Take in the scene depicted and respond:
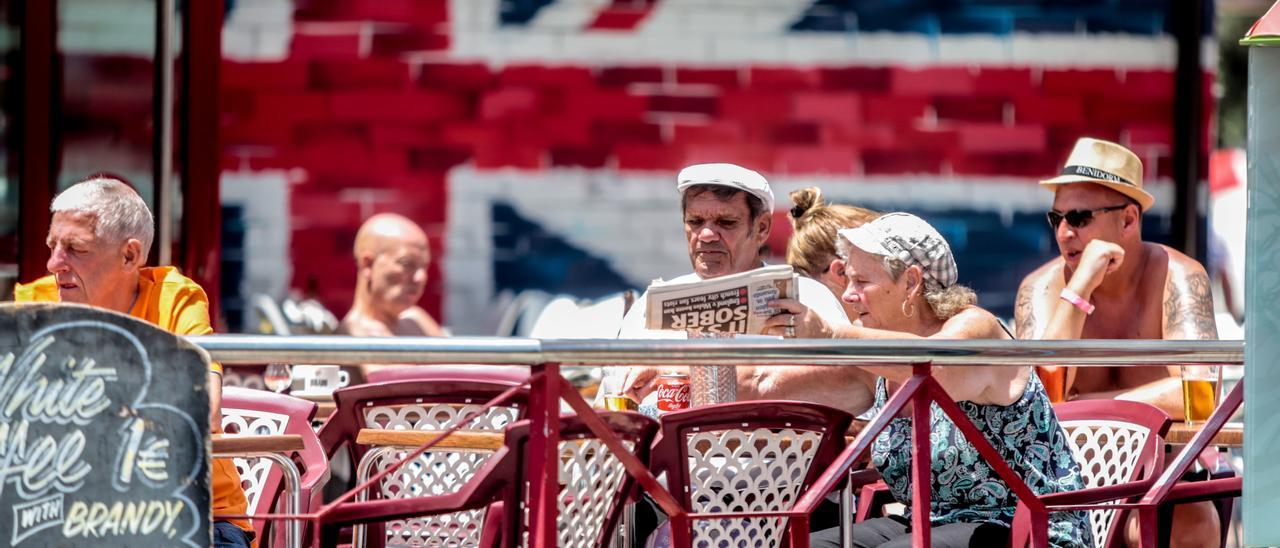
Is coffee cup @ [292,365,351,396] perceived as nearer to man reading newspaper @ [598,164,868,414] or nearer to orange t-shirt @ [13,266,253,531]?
man reading newspaper @ [598,164,868,414]

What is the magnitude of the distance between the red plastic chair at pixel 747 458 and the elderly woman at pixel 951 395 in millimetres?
258

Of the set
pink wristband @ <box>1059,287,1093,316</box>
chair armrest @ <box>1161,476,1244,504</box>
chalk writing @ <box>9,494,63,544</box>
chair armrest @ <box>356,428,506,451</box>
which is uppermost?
Answer: pink wristband @ <box>1059,287,1093,316</box>

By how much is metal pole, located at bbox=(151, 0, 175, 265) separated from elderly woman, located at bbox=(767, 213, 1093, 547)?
417cm

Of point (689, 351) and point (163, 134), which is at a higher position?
point (163, 134)

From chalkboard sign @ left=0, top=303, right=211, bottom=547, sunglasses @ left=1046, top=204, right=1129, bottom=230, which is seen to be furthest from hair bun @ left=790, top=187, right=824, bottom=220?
chalkboard sign @ left=0, top=303, right=211, bottom=547

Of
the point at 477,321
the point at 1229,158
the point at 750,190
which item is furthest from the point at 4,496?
the point at 1229,158

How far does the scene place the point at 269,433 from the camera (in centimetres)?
455

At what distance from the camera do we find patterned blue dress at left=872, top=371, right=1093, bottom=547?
4.23 metres

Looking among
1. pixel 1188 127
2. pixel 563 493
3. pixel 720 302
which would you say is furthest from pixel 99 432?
pixel 1188 127

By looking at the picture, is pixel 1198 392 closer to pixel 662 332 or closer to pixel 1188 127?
pixel 662 332

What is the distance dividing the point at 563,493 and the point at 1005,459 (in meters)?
1.16

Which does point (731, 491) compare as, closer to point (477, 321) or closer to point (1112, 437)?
point (1112, 437)

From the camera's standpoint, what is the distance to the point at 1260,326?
3291mm

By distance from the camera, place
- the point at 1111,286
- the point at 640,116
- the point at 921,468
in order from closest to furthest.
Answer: the point at 921,468 < the point at 1111,286 < the point at 640,116
